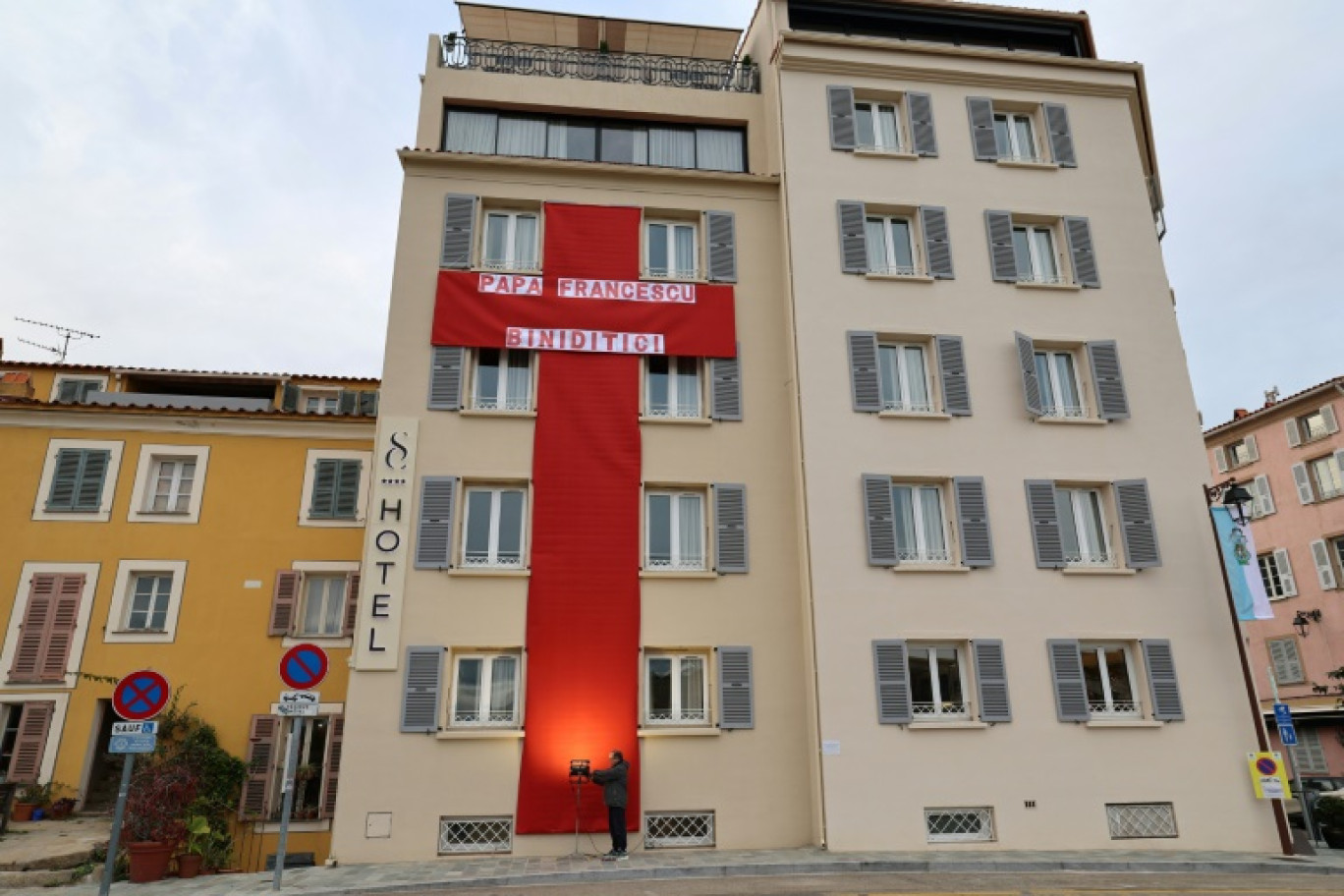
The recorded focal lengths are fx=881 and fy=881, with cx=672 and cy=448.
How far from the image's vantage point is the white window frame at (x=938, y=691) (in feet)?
49.7

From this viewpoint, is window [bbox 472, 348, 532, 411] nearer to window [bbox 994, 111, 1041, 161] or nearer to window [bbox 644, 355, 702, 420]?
window [bbox 644, 355, 702, 420]

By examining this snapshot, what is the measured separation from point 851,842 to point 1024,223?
1304cm

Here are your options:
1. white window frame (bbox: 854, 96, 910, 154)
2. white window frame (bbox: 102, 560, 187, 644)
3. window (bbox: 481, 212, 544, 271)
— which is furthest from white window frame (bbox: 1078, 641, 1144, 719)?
white window frame (bbox: 102, 560, 187, 644)

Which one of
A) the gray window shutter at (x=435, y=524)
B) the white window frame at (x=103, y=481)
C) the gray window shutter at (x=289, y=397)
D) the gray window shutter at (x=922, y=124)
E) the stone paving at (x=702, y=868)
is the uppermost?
the gray window shutter at (x=922, y=124)

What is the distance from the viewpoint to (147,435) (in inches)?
776

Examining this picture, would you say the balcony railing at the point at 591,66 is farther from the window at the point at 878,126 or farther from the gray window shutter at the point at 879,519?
the gray window shutter at the point at 879,519

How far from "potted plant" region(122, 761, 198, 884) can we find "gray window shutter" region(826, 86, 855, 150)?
54.6ft

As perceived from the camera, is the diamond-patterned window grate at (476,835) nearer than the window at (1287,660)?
Yes

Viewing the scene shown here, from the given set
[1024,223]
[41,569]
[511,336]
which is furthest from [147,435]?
[1024,223]

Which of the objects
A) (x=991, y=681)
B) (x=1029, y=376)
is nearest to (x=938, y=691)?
(x=991, y=681)

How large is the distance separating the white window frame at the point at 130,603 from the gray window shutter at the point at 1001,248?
59.9 feet

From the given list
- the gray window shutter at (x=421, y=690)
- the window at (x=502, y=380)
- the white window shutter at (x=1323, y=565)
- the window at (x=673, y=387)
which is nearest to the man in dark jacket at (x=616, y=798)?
the gray window shutter at (x=421, y=690)

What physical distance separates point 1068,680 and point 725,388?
802 centimetres

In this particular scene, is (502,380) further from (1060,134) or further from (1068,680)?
(1060,134)
